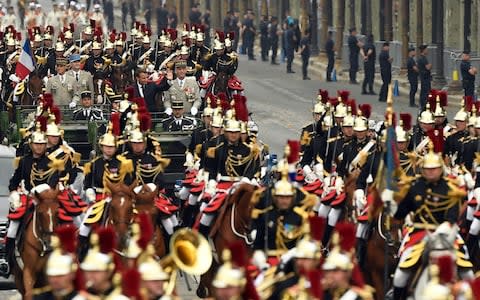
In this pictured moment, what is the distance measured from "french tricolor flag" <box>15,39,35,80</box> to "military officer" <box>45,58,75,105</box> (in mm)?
1026

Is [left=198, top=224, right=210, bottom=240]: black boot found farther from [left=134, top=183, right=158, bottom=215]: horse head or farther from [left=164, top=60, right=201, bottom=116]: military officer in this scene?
[left=164, top=60, right=201, bottom=116]: military officer

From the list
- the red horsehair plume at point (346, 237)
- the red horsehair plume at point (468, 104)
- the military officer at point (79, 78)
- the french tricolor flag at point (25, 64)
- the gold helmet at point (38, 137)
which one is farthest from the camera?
the french tricolor flag at point (25, 64)

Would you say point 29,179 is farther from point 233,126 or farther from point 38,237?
point 233,126

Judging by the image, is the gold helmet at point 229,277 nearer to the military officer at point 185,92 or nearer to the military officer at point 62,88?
the military officer at point 185,92

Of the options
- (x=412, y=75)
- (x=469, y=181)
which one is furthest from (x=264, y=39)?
(x=469, y=181)

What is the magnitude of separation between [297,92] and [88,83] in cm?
2340

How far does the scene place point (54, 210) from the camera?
26953 mm

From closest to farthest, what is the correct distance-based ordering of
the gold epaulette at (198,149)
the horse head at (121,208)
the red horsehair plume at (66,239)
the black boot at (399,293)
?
the red horsehair plume at (66,239)
the black boot at (399,293)
the horse head at (121,208)
the gold epaulette at (198,149)

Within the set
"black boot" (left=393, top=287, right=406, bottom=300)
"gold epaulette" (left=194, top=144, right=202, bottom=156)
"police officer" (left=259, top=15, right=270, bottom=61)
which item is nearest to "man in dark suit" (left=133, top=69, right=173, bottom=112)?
"gold epaulette" (left=194, top=144, right=202, bottom=156)

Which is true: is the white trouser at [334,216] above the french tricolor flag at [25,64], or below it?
below

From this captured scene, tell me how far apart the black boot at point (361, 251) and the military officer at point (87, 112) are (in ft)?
43.4

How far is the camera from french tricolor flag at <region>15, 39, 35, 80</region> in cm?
4347

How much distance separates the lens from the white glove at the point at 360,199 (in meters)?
27.5

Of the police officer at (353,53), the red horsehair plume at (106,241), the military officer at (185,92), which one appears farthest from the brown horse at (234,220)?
the police officer at (353,53)
